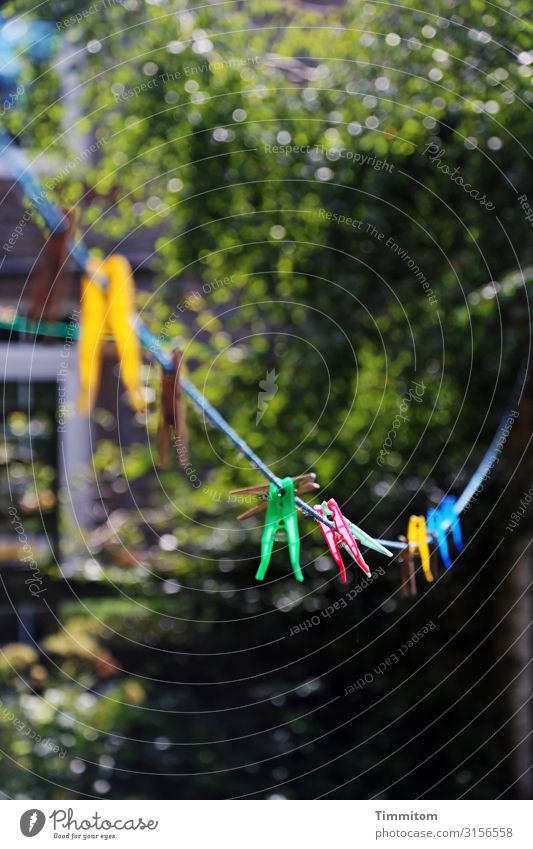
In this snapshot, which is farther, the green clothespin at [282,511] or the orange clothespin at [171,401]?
the orange clothespin at [171,401]

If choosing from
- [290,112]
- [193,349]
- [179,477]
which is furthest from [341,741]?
[290,112]

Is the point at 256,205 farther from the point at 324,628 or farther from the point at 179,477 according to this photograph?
the point at 324,628

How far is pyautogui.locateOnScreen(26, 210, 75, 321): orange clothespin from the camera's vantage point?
1188 millimetres

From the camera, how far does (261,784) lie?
2.02 meters

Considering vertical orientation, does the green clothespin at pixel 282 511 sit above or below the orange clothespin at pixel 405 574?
below

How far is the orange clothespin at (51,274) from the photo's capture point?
1188 mm

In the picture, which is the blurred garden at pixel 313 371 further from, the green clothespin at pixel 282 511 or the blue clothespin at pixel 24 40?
the green clothespin at pixel 282 511

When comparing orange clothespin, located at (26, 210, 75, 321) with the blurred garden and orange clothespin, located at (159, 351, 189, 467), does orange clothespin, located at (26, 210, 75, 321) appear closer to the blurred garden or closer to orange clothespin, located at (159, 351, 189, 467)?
orange clothespin, located at (159, 351, 189, 467)

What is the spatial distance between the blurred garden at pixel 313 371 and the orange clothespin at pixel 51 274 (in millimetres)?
613

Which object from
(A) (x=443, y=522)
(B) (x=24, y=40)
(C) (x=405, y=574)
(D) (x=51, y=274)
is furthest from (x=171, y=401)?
(B) (x=24, y=40)

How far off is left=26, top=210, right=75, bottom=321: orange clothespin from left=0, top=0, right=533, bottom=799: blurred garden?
24.1 inches

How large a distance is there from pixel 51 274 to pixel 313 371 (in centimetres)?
83
